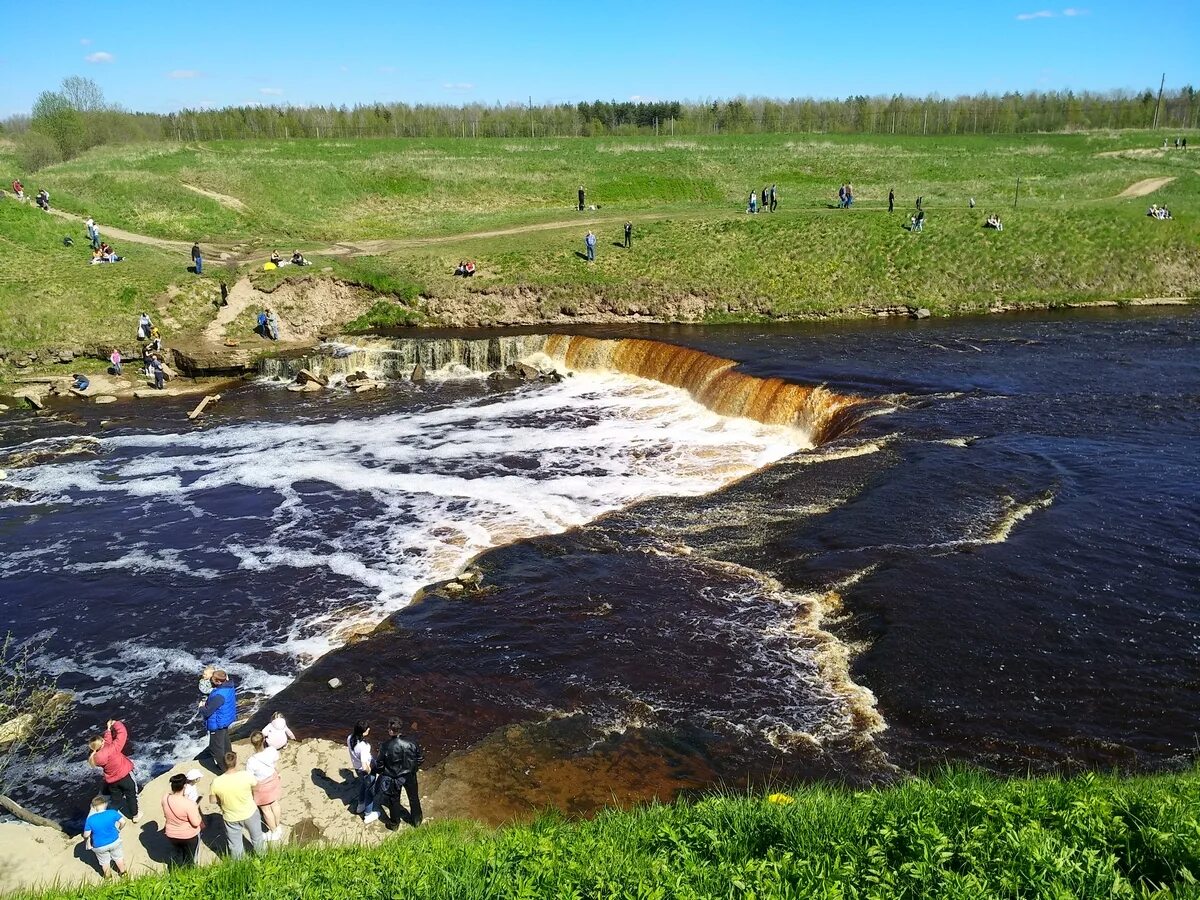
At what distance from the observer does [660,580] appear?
1936 centimetres

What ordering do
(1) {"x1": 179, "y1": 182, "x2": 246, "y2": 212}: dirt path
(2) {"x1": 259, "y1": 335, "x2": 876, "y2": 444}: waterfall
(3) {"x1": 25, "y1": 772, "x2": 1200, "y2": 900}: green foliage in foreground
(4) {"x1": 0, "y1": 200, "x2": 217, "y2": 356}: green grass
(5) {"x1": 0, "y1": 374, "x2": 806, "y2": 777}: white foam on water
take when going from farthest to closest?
(1) {"x1": 179, "y1": 182, "x2": 246, "y2": 212}: dirt path → (4) {"x1": 0, "y1": 200, "x2": 217, "y2": 356}: green grass → (2) {"x1": 259, "y1": 335, "x2": 876, "y2": 444}: waterfall → (5) {"x1": 0, "y1": 374, "x2": 806, "y2": 777}: white foam on water → (3) {"x1": 25, "y1": 772, "x2": 1200, "y2": 900}: green foliage in foreground

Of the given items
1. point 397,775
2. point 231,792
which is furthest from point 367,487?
point 231,792

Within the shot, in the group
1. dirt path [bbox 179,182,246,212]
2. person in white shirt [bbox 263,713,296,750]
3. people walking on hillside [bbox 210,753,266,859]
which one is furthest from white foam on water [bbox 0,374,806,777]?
dirt path [bbox 179,182,246,212]

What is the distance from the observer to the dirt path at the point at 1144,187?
2459 inches

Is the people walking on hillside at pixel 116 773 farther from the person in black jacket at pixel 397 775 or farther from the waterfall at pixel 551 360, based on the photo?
the waterfall at pixel 551 360

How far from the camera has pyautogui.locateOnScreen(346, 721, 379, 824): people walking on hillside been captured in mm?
12375

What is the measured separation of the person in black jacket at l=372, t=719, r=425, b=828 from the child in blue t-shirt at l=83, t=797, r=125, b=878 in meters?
3.32

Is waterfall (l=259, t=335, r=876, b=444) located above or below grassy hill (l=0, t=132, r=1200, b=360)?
below

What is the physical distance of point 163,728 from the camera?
15562mm

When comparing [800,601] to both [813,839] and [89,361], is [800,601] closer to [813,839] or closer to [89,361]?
[813,839]

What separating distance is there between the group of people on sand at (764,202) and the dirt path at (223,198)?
36082mm

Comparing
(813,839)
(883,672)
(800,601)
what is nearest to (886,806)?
(813,839)

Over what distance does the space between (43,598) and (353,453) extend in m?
11.6

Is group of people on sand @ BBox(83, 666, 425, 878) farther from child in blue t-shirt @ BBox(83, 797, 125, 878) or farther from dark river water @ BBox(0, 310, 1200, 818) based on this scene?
dark river water @ BBox(0, 310, 1200, 818)
